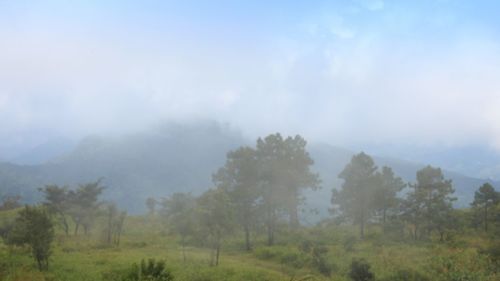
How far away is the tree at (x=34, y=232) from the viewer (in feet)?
81.2

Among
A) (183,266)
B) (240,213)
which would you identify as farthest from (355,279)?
(240,213)

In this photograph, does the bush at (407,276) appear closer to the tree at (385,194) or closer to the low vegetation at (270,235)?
the low vegetation at (270,235)

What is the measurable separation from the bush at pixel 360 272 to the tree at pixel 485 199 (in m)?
25.1

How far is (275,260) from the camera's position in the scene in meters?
37.1

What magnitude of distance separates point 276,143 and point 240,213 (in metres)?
11.2

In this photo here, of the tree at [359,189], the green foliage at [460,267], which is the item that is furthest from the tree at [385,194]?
the green foliage at [460,267]

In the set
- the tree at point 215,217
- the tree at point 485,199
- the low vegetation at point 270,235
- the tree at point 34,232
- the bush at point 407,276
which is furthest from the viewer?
the tree at point 485,199

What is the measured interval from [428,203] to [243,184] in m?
22.3

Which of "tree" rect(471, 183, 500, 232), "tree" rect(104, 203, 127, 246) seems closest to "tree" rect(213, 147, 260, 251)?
"tree" rect(104, 203, 127, 246)

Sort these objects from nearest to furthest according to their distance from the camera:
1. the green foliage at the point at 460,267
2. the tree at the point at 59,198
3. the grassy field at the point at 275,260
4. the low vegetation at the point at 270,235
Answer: the grassy field at the point at 275,260, the green foliage at the point at 460,267, the low vegetation at the point at 270,235, the tree at the point at 59,198

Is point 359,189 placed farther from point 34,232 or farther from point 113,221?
point 34,232

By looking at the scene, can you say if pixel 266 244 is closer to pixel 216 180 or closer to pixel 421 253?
pixel 216 180

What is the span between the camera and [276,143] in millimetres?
48719

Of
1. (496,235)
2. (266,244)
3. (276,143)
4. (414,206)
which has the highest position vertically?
(276,143)
